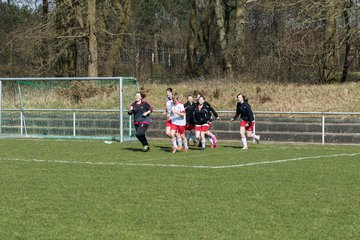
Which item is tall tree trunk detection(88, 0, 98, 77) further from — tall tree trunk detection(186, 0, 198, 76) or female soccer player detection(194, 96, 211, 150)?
female soccer player detection(194, 96, 211, 150)

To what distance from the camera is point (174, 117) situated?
78.3 feet

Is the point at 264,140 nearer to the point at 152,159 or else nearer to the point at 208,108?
the point at 208,108

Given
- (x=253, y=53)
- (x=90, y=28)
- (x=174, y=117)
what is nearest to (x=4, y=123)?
(x=90, y=28)

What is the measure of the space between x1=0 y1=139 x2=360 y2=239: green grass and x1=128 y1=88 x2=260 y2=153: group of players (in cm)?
198

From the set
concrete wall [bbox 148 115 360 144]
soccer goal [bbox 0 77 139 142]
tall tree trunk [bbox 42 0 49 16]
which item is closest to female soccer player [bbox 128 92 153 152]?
soccer goal [bbox 0 77 139 142]

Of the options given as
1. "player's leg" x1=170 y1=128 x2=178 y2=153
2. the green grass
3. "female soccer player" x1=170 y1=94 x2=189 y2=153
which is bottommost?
the green grass

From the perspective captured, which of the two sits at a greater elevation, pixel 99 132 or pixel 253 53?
pixel 253 53

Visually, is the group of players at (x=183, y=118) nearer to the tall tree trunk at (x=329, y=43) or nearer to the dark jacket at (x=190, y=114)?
the dark jacket at (x=190, y=114)

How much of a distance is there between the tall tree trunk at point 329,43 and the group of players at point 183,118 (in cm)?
984

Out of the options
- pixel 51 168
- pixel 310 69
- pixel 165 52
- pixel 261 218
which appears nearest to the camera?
pixel 261 218

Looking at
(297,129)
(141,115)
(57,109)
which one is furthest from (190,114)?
(57,109)

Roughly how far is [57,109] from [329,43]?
41.2 feet

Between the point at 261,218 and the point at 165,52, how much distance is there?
207 ft

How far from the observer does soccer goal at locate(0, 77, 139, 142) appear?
3152cm
